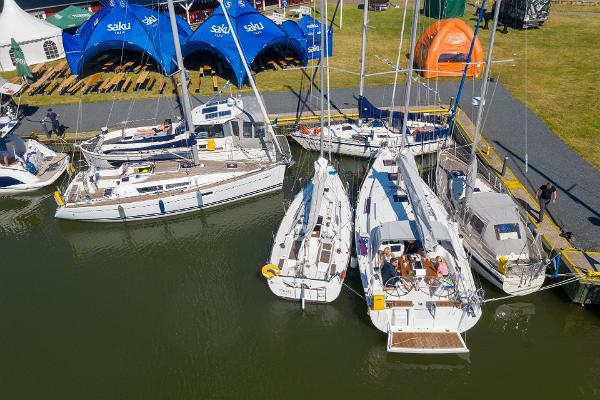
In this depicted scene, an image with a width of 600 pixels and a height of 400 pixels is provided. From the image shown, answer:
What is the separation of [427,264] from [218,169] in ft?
41.0

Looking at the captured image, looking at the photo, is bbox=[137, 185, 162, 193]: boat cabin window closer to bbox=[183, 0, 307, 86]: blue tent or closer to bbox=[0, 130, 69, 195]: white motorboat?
bbox=[0, 130, 69, 195]: white motorboat

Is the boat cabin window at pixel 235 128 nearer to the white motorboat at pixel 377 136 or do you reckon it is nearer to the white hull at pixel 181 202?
the white hull at pixel 181 202

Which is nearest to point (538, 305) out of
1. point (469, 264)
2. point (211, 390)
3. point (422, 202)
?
point (469, 264)

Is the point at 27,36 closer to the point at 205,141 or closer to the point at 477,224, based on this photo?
the point at 205,141

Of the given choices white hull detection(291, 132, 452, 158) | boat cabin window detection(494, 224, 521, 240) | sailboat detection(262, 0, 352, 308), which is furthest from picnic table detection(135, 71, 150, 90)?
boat cabin window detection(494, 224, 521, 240)

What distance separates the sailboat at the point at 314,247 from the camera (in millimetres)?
18938

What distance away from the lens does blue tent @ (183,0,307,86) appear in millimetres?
36219

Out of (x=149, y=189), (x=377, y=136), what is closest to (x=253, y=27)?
(x=377, y=136)

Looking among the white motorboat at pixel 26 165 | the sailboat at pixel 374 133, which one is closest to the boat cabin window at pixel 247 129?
the sailboat at pixel 374 133

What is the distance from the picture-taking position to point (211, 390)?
1702 cm

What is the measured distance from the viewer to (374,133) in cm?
2888

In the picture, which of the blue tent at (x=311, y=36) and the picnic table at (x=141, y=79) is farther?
the blue tent at (x=311, y=36)

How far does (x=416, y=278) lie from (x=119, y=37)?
99.9 ft

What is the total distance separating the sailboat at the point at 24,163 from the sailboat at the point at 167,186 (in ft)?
10.7
